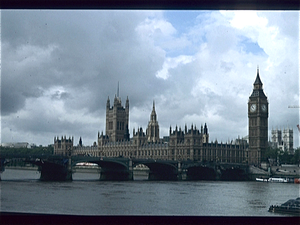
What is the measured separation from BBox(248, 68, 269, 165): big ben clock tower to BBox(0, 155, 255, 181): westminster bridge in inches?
751

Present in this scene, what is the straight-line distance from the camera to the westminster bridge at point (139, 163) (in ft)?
168

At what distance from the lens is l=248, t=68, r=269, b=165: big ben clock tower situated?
290 ft

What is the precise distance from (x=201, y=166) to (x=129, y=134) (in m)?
52.9

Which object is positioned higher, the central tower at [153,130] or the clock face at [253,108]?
the clock face at [253,108]

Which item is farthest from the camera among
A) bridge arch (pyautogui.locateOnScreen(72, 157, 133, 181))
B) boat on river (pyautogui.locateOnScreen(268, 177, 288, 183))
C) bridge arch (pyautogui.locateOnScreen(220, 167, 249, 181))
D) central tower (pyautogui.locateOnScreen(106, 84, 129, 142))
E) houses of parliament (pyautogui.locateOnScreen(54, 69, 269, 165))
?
central tower (pyautogui.locateOnScreen(106, 84, 129, 142))

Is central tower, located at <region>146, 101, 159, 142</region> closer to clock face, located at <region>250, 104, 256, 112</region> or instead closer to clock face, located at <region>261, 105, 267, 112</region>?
clock face, located at <region>250, 104, 256, 112</region>

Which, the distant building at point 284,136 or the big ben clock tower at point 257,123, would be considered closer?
the big ben clock tower at point 257,123

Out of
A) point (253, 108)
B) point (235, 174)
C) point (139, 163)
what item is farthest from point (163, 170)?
point (253, 108)

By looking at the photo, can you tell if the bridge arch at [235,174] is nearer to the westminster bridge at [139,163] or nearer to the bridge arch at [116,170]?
the westminster bridge at [139,163]

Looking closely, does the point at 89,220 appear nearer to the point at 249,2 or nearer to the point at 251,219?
the point at 251,219

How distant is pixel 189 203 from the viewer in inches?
1125

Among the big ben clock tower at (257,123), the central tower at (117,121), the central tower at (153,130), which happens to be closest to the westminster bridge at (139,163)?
the big ben clock tower at (257,123)

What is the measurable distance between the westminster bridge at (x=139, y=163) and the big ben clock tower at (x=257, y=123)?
1908 cm

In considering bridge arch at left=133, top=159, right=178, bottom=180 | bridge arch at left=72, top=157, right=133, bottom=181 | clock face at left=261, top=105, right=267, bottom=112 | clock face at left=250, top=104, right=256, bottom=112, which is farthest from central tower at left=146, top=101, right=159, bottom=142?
bridge arch at left=72, top=157, right=133, bottom=181
